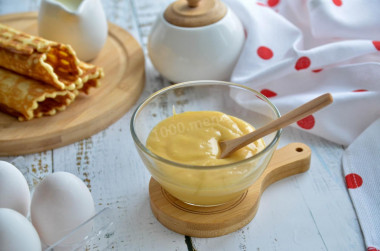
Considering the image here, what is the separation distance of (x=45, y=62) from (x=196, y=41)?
46cm

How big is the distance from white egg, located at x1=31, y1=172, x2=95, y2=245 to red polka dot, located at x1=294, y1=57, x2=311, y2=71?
31.2 inches

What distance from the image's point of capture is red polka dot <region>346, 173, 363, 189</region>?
3.91 feet

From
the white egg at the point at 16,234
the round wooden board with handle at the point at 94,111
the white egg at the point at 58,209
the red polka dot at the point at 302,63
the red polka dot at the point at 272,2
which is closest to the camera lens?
the white egg at the point at 16,234

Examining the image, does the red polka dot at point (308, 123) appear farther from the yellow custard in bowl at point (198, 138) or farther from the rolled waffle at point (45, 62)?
the rolled waffle at point (45, 62)

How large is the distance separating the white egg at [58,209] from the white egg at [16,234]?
0.06 meters

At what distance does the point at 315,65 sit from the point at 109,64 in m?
0.69

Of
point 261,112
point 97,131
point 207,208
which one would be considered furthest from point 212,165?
point 97,131

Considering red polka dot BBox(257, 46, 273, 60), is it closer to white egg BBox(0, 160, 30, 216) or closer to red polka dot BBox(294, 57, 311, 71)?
red polka dot BBox(294, 57, 311, 71)

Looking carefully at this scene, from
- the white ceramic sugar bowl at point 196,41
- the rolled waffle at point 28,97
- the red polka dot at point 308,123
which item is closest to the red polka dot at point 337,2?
the white ceramic sugar bowl at point 196,41

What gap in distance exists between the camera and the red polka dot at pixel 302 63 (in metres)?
1.43

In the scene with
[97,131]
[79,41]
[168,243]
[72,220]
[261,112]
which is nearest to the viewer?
[72,220]

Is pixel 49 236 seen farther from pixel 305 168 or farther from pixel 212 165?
pixel 305 168

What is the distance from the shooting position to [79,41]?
1564mm

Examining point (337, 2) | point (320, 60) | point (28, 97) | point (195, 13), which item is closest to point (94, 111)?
point (28, 97)
